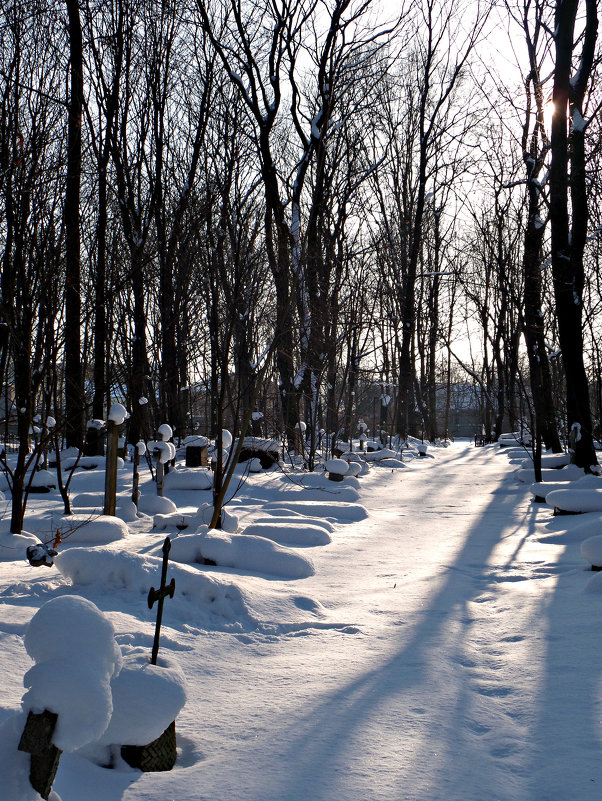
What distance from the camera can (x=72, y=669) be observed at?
4.66ft

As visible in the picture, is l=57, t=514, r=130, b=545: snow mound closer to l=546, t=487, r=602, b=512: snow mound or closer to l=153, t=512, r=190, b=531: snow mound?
l=153, t=512, r=190, b=531: snow mound

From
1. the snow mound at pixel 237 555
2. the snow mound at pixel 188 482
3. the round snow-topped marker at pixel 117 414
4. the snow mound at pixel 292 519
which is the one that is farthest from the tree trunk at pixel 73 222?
the snow mound at pixel 292 519

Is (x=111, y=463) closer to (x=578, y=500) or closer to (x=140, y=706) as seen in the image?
(x=140, y=706)

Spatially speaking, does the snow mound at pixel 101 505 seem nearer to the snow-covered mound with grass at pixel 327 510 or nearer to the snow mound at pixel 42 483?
the snow mound at pixel 42 483

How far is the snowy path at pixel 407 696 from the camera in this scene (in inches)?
73.1

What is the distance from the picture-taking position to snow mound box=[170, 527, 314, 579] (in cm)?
442

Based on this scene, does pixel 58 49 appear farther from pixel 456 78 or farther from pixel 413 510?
pixel 456 78

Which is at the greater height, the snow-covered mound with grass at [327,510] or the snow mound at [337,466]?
the snow mound at [337,466]

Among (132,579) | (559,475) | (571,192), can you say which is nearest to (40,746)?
(132,579)

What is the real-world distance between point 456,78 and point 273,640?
20236 mm

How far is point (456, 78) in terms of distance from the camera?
19.6 metres

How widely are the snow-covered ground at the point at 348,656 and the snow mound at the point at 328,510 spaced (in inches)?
45.1

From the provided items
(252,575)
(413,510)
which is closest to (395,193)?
(413,510)

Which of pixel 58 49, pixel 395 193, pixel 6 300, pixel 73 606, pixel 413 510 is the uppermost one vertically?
pixel 395 193
